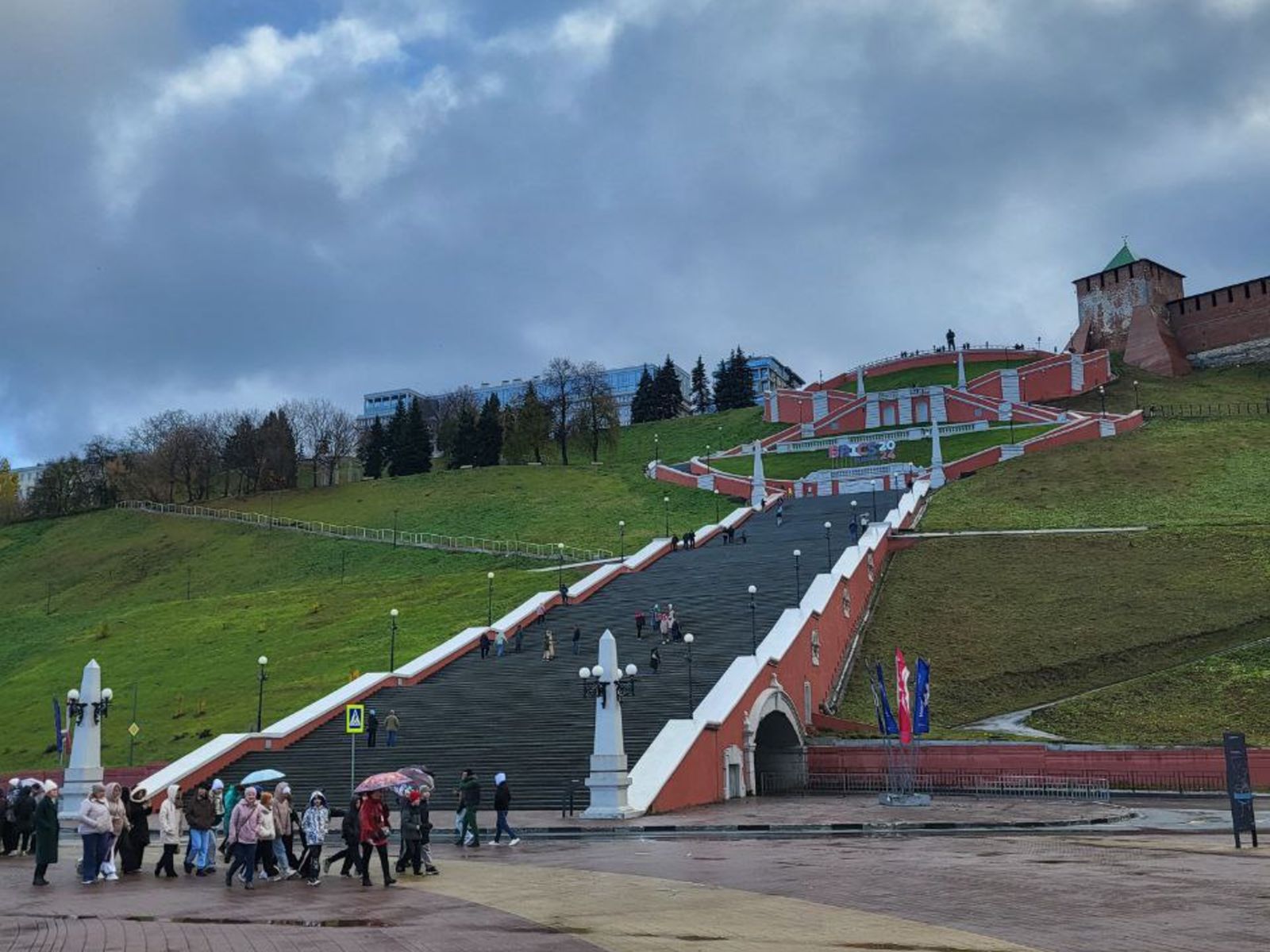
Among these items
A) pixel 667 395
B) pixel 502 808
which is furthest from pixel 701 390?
pixel 502 808

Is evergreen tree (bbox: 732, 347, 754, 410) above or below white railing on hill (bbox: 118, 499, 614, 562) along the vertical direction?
above

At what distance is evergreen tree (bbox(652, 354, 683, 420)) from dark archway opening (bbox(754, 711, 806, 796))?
277 feet

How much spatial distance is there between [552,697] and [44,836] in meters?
16.2

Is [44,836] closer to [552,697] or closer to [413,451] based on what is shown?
[552,697]

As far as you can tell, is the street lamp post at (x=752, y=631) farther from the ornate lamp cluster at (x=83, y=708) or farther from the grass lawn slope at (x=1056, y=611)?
the ornate lamp cluster at (x=83, y=708)

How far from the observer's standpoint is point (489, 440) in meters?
92.9

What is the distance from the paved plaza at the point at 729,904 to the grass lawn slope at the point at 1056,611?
16637 millimetres

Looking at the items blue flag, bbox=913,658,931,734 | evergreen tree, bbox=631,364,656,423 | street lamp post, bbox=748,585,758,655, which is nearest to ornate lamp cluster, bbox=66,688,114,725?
street lamp post, bbox=748,585,758,655

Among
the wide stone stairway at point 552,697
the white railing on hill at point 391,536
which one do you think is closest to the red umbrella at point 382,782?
the wide stone stairway at point 552,697

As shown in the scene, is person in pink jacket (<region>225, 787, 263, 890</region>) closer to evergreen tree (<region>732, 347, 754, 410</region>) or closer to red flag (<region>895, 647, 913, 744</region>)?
red flag (<region>895, 647, 913, 744</region>)

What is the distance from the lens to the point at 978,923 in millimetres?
10125

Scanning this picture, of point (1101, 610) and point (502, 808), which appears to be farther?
point (1101, 610)

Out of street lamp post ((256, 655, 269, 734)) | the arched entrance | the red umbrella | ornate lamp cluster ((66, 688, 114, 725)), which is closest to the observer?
the red umbrella

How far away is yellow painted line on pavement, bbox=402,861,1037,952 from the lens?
366 inches
